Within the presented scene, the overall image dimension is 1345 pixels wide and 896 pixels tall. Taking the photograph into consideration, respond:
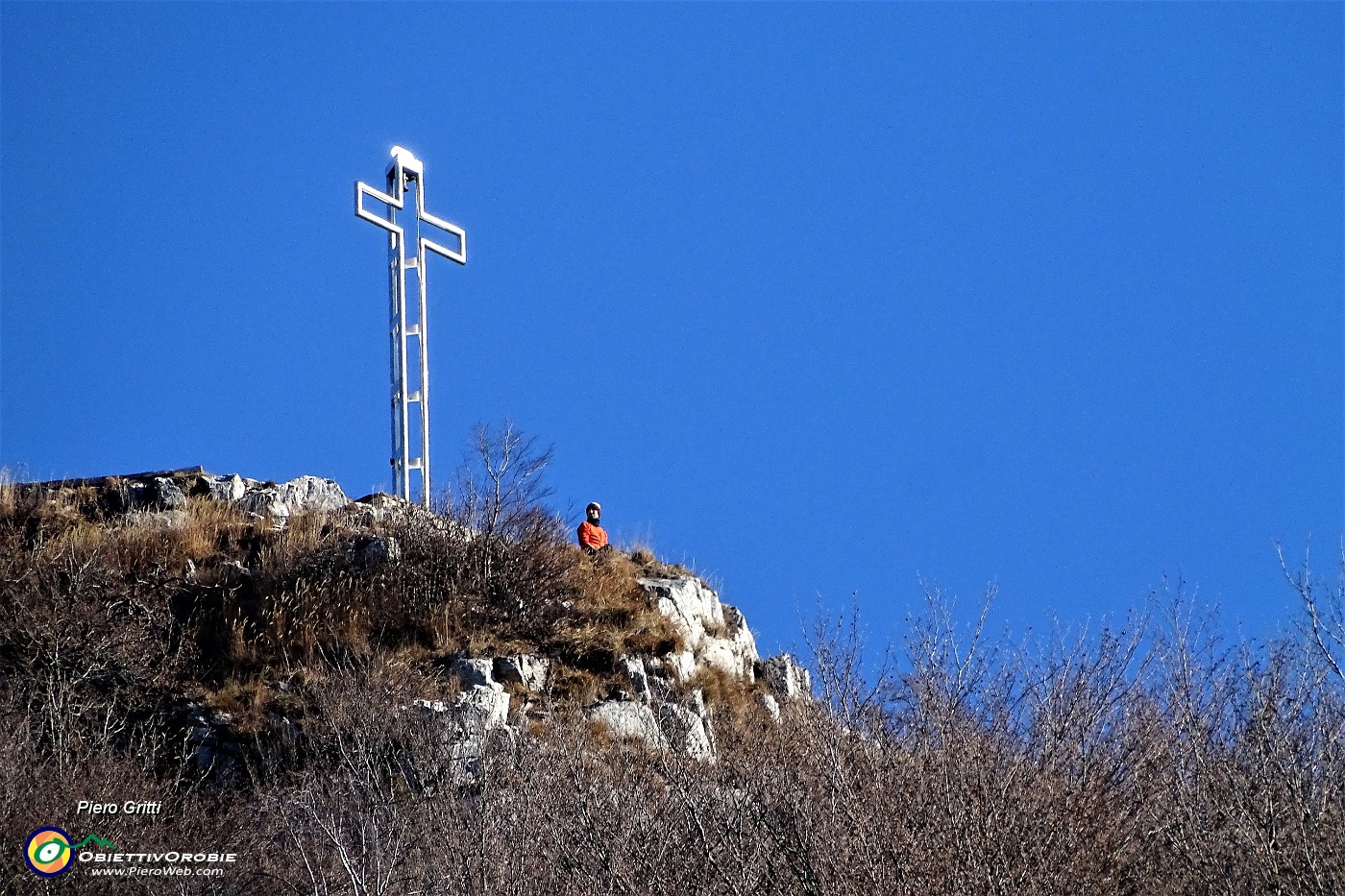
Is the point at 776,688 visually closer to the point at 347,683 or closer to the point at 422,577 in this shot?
the point at 422,577

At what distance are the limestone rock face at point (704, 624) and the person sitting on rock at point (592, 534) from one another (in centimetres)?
95

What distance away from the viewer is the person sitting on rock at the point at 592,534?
2138 cm

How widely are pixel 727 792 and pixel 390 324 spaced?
13.3 metres

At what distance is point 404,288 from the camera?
24125 millimetres

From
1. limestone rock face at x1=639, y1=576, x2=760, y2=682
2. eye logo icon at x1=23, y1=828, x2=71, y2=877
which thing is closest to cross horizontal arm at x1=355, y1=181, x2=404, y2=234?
limestone rock face at x1=639, y1=576, x2=760, y2=682

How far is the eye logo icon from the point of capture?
1384 centimetres

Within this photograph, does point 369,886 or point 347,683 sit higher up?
point 347,683

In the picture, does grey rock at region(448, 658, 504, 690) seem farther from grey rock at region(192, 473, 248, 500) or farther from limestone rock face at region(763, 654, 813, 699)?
grey rock at region(192, 473, 248, 500)

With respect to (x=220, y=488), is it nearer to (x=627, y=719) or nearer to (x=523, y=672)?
(x=523, y=672)

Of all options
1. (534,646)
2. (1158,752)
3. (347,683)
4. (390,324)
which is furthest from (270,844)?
(390,324)

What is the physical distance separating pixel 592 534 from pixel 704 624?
2.29m

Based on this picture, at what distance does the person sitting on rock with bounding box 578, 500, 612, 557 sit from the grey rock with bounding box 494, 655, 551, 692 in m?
3.40

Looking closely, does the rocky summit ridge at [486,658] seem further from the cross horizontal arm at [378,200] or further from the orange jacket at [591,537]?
the cross horizontal arm at [378,200]

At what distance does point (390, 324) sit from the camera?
2412 cm
